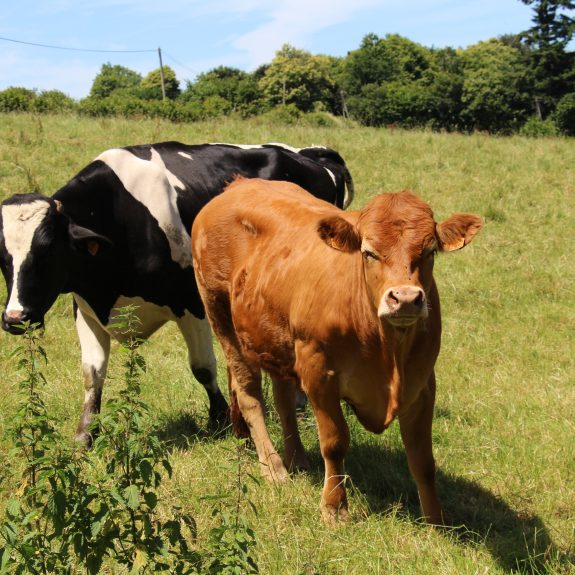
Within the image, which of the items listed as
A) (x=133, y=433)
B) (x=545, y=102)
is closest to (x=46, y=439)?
(x=133, y=433)

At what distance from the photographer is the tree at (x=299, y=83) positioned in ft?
242

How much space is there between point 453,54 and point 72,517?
8624 cm

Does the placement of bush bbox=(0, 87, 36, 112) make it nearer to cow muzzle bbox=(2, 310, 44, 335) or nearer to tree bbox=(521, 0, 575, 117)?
cow muzzle bbox=(2, 310, 44, 335)

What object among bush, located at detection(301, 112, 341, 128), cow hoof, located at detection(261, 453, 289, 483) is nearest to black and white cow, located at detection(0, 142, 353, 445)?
cow hoof, located at detection(261, 453, 289, 483)

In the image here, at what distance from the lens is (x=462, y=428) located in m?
5.46

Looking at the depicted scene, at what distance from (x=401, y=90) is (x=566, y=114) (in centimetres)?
1905

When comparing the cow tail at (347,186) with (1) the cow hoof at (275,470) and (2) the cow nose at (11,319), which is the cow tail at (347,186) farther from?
(2) the cow nose at (11,319)

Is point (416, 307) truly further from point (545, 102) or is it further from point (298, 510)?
point (545, 102)

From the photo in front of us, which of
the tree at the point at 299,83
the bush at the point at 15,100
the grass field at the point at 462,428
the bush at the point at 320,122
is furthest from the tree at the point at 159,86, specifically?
the grass field at the point at 462,428

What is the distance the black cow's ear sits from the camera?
546 cm

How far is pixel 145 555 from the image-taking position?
8.77 ft

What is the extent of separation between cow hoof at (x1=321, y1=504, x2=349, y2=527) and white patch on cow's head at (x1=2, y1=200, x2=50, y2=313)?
2476 millimetres

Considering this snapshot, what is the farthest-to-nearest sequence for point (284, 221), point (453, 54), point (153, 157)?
point (453, 54) < point (153, 157) < point (284, 221)

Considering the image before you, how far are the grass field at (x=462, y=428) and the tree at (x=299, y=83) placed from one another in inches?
2451
